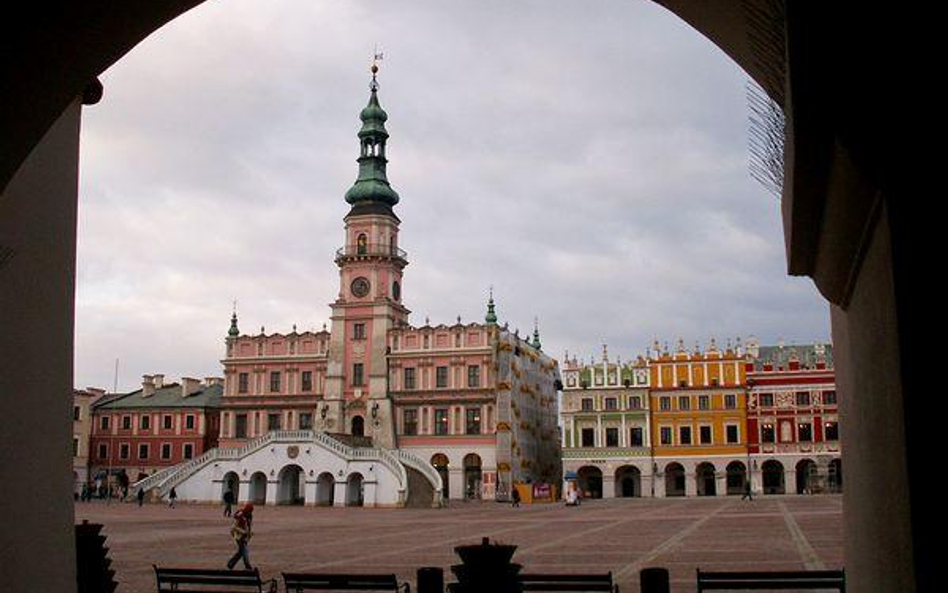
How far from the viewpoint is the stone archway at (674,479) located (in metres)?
73.6

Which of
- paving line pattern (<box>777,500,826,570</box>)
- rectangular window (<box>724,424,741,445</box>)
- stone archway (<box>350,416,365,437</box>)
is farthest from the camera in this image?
rectangular window (<box>724,424,741,445</box>)

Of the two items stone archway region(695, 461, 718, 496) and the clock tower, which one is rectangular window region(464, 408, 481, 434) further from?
stone archway region(695, 461, 718, 496)

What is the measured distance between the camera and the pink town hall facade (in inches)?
2457

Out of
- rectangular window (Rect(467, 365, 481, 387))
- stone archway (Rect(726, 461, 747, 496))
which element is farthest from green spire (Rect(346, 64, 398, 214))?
stone archway (Rect(726, 461, 747, 496))

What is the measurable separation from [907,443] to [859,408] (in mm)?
1219

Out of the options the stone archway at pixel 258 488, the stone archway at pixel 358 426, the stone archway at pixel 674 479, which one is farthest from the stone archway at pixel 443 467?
the stone archway at pixel 674 479

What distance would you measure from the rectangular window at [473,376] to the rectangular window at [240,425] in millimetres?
16950

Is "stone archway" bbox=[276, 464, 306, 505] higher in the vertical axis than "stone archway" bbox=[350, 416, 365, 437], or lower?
lower

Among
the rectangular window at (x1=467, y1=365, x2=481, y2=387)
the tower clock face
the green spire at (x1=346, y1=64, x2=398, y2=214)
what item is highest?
the green spire at (x1=346, y1=64, x2=398, y2=214)

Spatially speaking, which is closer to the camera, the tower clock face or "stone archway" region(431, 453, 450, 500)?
"stone archway" region(431, 453, 450, 500)

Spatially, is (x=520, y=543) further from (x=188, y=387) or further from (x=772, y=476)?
(x=188, y=387)

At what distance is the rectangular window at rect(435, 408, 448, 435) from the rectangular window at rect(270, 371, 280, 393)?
40.2 ft

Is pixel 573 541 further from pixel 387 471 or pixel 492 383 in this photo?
pixel 492 383

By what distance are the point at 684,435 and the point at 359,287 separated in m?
26.2
